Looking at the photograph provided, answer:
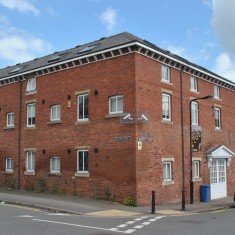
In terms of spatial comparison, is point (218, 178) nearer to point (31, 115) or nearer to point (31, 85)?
point (31, 115)

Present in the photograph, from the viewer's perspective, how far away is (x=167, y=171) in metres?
21.3

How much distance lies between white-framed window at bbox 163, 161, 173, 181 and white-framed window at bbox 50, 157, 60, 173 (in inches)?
254

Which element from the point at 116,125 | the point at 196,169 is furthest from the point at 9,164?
the point at 196,169

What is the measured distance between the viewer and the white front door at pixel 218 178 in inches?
1020

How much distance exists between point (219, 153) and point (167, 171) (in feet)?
20.8

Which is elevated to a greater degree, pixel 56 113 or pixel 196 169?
pixel 56 113

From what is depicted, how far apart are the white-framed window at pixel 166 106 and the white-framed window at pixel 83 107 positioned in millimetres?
4323

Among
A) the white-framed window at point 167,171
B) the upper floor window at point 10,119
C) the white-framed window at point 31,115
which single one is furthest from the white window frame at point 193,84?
the upper floor window at point 10,119

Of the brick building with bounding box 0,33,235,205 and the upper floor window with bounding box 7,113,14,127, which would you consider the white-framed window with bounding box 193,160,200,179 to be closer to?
the brick building with bounding box 0,33,235,205

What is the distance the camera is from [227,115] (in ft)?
93.6

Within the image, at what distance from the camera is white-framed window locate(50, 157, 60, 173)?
23.0 m

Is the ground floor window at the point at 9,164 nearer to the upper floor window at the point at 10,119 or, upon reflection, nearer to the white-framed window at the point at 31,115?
the upper floor window at the point at 10,119

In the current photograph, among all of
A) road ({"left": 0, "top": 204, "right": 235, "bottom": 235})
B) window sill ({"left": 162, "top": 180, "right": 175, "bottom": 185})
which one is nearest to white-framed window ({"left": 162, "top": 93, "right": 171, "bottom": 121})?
window sill ({"left": 162, "top": 180, "right": 175, "bottom": 185})

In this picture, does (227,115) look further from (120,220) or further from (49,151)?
(120,220)
